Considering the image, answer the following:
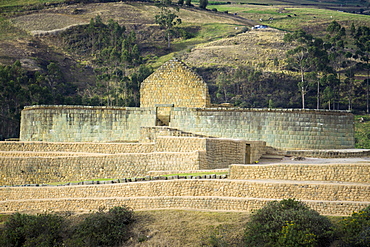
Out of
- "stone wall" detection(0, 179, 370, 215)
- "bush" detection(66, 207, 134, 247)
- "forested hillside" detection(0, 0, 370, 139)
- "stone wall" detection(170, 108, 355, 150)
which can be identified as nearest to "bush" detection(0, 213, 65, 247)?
"bush" detection(66, 207, 134, 247)

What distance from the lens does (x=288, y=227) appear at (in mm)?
19344

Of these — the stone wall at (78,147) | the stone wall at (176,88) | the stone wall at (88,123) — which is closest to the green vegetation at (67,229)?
the stone wall at (78,147)

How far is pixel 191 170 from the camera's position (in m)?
25.7

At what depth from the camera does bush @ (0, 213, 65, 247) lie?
2231 centimetres

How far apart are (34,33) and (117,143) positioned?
7700 centimetres

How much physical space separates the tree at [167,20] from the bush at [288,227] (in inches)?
3127

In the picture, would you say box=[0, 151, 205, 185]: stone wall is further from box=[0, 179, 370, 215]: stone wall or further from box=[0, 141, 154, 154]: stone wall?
box=[0, 179, 370, 215]: stone wall

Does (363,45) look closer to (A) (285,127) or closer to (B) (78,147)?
(A) (285,127)

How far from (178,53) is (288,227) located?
75130 mm

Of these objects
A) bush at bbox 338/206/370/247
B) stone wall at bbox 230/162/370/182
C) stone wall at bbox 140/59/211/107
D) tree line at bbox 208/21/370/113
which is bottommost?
tree line at bbox 208/21/370/113

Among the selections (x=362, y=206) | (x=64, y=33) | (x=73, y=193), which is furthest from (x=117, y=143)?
(x=64, y=33)

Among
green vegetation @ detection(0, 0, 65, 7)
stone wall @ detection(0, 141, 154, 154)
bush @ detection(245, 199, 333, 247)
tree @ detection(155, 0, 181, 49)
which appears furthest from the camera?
green vegetation @ detection(0, 0, 65, 7)

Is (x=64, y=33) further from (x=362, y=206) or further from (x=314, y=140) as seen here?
(x=362, y=206)

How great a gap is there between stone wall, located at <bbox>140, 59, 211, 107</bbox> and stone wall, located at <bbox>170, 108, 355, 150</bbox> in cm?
193
